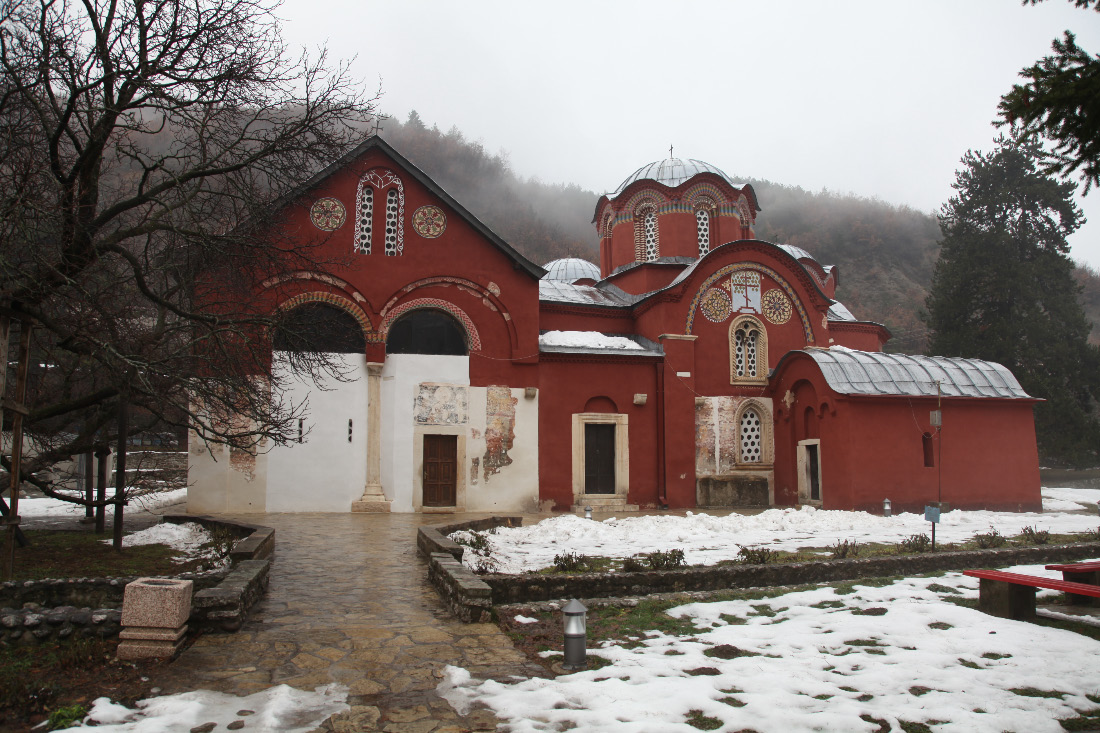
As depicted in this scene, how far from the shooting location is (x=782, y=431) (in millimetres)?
19375

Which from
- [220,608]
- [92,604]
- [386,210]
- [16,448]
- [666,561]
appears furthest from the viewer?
[386,210]

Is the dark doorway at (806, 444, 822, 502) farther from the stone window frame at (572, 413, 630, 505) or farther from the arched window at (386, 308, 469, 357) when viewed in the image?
the arched window at (386, 308, 469, 357)

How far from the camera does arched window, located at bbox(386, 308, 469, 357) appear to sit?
1730cm

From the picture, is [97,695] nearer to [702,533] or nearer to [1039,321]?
[702,533]

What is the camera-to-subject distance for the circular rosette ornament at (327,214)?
55.1 feet

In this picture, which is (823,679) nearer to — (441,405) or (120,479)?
(120,479)

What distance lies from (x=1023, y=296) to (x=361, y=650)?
31785 mm

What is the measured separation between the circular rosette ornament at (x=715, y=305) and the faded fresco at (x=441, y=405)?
22.2 feet

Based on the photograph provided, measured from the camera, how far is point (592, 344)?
19.0 metres

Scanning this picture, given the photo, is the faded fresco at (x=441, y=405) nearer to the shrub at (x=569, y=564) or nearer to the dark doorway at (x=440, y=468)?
the dark doorway at (x=440, y=468)

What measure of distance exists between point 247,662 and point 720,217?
19689 millimetres

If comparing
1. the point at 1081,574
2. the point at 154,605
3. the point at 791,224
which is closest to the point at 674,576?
the point at 1081,574

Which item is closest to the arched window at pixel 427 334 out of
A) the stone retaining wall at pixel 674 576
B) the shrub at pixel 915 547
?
the stone retaining wall at pixel 674 576

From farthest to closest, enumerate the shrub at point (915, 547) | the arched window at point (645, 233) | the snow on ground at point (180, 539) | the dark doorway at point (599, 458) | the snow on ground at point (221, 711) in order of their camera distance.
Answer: the arched window at point (645, 233), the dark doorway at point (599, 458), the snow on ground at point (180, 539), the shrub at point (915, 547), the snow on ground at point (221, 711)
